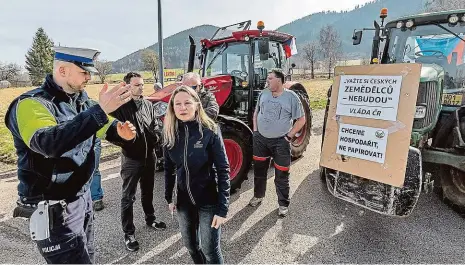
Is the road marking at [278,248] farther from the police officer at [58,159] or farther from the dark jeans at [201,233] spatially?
the police officer at [58,159]

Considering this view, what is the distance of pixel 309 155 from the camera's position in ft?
19.6

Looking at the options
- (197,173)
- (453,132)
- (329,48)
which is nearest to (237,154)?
(197,173)

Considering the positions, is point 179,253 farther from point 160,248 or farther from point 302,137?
point 302,137

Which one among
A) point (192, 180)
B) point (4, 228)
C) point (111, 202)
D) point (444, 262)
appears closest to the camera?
point (192, 180)

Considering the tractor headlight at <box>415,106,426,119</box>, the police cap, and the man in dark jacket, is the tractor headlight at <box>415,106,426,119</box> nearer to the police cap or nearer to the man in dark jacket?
the man in dark jacket

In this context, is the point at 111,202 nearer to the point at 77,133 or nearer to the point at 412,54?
the point at 77,133

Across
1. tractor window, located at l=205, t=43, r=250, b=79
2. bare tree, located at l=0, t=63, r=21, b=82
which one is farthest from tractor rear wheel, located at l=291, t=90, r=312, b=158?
bare tree, located at l=0, t=63, r=21, b=82

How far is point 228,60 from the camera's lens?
514 cm

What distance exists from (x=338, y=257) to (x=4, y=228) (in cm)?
357

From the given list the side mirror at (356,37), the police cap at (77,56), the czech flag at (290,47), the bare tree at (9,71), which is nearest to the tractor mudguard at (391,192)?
the side mirror at (356,37)

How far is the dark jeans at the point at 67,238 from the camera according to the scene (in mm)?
1736

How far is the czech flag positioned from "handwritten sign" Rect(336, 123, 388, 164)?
2664 mm

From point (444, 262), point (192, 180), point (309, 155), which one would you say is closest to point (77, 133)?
point (192, 180)

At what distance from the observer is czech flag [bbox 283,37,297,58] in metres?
5.49
